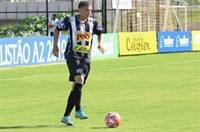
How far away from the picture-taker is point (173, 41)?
37156 millimetres

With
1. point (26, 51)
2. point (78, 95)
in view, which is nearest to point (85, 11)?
point (78, 95)

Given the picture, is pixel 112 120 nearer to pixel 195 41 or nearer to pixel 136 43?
pixel 136 43

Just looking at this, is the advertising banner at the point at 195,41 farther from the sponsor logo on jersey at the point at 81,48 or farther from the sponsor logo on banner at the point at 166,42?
the sponsor logo on jersey at the point at 81,48

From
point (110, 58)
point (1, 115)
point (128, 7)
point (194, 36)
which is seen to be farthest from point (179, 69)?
point (128, 7)

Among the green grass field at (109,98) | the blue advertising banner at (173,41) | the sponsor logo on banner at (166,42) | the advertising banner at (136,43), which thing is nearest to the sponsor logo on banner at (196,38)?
the blue advertising banner at (173,41)

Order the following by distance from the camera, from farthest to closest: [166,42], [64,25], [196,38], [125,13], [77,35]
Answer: [125,13]
[196,38]
[166,42]
[77,35]
[64,25]

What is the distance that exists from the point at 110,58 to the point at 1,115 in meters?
19.2

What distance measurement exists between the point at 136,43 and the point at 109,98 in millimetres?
19132

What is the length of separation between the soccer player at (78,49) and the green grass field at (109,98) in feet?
1.38

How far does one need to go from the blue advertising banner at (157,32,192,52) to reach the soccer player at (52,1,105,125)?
25.0 m

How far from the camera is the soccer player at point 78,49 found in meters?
11.0

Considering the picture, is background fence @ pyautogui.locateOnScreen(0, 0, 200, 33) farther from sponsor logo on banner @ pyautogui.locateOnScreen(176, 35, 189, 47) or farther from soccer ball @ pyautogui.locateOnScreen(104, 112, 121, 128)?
soccer ball @ pyautogui.locateOnScreen(104, 112, 121, 128)

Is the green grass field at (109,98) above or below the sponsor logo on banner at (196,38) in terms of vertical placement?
below

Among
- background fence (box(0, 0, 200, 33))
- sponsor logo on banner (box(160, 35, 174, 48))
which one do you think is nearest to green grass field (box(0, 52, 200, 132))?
sponsor logo on banner (box(160, 35, 174, 48))
